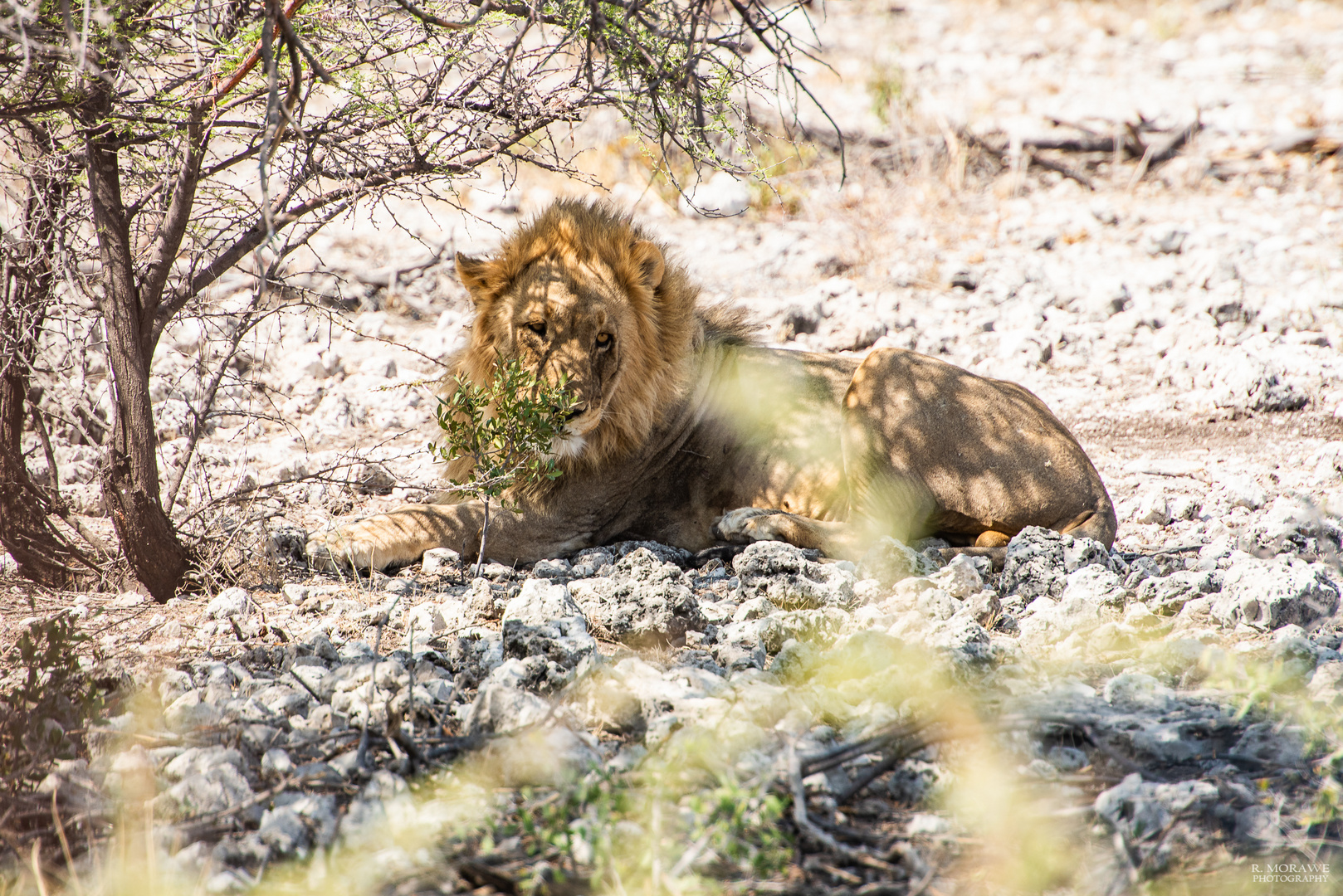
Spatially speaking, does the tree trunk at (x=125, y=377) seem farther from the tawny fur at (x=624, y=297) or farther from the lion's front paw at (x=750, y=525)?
the lion's front paw at (x=750, y=525)

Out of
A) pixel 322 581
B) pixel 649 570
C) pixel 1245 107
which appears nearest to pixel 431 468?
pixel 322 581

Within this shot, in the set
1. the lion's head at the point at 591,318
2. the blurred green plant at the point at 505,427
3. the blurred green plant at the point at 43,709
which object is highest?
the lion's head at the point at 591,318

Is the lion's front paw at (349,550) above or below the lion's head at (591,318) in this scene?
below

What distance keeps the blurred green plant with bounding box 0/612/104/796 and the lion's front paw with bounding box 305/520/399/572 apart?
147cm

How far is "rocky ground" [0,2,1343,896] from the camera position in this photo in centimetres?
215

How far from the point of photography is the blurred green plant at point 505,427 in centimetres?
400

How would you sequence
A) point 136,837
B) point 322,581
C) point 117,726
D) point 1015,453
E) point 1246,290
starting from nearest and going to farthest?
point 136,837 < point 117,726 < point 322,581 < point 1015,453 < point 1246,290

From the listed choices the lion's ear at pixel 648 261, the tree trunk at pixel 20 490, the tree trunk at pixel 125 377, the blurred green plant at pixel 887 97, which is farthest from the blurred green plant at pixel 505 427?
the blurred green plant at pixel 887 97

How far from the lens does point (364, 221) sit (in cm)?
963

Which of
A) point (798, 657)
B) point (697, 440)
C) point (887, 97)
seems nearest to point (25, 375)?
point (697, 440)

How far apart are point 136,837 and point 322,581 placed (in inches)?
83.4

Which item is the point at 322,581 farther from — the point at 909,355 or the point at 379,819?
the point at 909,355

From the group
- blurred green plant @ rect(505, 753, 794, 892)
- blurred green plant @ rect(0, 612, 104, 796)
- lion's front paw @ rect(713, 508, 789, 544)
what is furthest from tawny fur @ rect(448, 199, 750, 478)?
blurred green plant @ rect(505, 753, 794, 892)

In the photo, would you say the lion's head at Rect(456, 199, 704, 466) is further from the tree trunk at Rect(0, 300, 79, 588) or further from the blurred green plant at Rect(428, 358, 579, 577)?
the tree trunk at Rect(0, 300, 79, 588)
